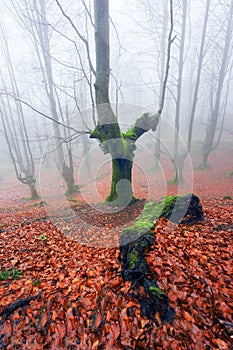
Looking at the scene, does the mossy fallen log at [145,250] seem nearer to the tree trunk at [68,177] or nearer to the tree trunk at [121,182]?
the tree trunk at [121,182]

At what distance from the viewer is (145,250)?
106 inches

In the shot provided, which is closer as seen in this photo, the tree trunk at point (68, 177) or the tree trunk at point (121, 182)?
the tree trunk at point (121, 182)

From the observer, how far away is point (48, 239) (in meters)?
4.17

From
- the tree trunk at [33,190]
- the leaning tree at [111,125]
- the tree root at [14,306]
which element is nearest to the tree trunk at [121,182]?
the leaning tree at [111,125]

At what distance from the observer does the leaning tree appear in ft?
14.0

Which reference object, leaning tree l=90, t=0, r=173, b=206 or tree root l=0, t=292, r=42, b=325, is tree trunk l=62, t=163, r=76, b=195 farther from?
tree root l=0, t=292, r=42, b=325

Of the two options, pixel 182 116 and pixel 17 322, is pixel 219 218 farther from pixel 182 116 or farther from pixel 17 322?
pixel 182 116

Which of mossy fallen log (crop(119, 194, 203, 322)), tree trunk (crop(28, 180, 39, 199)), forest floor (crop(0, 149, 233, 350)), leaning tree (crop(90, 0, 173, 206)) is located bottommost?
tree trunk (crop(28, 180, 39, 199))

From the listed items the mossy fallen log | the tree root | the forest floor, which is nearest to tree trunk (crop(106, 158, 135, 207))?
the mossy fallen log

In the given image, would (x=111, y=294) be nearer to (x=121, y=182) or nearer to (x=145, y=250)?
(x=145, y=250)

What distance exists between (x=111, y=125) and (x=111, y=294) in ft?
13.0

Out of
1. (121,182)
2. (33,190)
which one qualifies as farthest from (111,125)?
(33,190)

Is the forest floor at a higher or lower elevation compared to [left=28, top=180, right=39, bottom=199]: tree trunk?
higher

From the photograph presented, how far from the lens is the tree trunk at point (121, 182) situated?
209 inches
